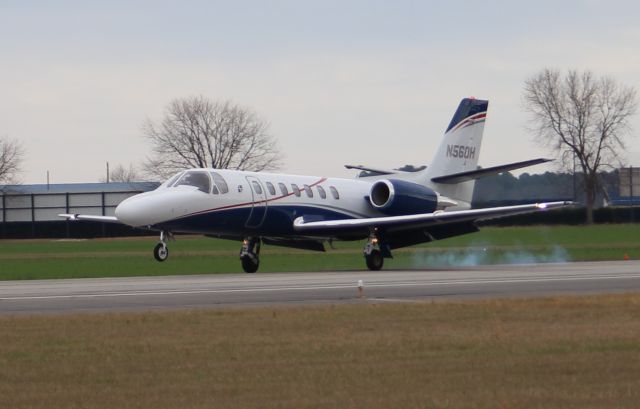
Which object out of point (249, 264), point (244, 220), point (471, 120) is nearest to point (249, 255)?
point (249, 264)

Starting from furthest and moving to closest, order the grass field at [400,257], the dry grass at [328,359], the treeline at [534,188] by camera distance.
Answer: the treeline at [534,188], the grass field at [400,257], the dry grass at [328,359]

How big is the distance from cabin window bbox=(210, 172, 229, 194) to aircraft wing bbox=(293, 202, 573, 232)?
9.17ft

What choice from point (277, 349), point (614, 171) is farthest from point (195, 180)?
point (614, 171)

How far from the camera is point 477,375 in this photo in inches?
446

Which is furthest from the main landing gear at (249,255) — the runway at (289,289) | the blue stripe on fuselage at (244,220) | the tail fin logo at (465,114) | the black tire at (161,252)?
the tail fin logo at (465,114)

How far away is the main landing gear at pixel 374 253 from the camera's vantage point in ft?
113

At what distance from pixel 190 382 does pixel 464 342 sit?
155 inches

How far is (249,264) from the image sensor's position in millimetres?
34094

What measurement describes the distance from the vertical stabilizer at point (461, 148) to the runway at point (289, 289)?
803cm

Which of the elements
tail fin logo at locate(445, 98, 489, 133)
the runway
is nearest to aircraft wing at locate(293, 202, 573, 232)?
the runway

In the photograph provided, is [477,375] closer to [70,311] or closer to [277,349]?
[277,349]

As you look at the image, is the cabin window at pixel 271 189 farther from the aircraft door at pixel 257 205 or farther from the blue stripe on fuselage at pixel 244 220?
the blue stripe on fuselage at pixel 244 220

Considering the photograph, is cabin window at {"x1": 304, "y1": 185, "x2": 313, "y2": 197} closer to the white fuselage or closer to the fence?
the white fuselage

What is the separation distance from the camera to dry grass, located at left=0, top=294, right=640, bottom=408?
10.3m
